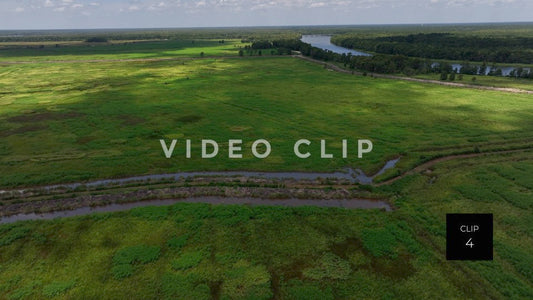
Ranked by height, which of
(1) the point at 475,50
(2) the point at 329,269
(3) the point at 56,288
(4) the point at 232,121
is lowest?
(2) the point at 329,269

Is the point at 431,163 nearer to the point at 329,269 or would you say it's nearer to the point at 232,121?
the point at 329,269

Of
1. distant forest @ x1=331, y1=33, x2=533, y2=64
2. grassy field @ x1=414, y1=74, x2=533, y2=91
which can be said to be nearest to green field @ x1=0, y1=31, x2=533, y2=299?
grassy field @ x1=414, y1=74, x2=533, y2=91

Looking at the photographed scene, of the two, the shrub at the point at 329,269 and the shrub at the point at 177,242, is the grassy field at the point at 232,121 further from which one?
the shrub at the point at 329,269

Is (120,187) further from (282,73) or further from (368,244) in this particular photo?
(282,73)

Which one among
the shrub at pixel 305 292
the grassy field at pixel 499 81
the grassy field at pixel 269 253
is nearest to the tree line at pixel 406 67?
the grassy field at pixel 499 81

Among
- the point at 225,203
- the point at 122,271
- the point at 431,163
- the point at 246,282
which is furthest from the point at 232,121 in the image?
the point at 246,282

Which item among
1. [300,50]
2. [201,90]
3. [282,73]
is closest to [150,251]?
[201,90]
